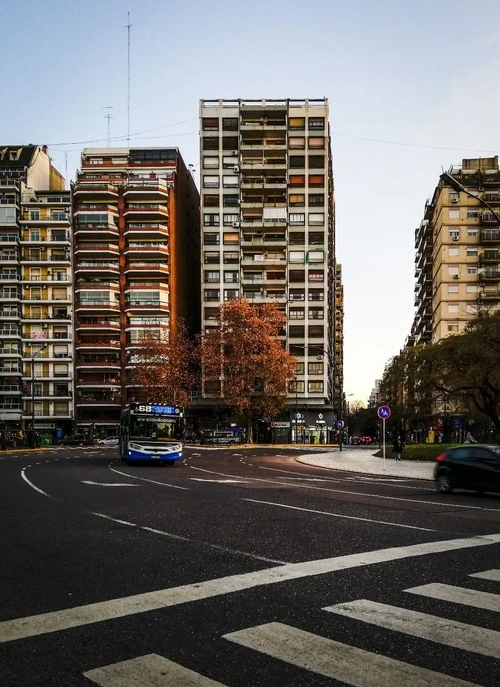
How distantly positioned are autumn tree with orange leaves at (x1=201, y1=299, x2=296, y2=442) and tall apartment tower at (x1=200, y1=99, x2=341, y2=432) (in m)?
15.7

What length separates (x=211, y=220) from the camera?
84.3 m

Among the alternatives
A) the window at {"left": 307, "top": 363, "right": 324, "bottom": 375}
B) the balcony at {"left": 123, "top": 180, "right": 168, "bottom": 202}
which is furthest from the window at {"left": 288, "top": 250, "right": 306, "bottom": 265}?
the balcony at {"left": 123, "top": 180, "right": 168, "bottom": 202}

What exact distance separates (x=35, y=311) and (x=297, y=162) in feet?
128

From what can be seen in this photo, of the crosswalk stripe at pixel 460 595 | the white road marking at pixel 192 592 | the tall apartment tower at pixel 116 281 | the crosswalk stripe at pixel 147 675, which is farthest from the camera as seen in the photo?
the tall apartment tower at pixel 116 281

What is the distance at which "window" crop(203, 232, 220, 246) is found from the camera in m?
84.1

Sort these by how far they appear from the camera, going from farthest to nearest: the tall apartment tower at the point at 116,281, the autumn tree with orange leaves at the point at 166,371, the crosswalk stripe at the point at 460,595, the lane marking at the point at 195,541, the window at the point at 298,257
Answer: the window at the point at 298,257, the tall apartment tower at the point at 116,281, the autumn tree with orange leaves at the point at 166,371, the lane marking at the point at 195,541, the crosswalk stripe at the point at 460,595

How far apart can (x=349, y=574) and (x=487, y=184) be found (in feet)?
298

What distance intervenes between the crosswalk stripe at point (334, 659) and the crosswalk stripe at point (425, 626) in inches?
23.7

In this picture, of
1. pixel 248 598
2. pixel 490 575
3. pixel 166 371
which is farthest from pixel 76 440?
pixel 248 598

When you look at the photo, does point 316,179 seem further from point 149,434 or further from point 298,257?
point 149,434

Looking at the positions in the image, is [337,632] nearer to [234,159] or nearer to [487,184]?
[234,159]

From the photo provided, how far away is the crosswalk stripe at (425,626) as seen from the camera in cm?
482

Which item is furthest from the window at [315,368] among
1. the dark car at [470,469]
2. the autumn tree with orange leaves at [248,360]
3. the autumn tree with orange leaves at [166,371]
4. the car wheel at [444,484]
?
the car wheel at [444,484]

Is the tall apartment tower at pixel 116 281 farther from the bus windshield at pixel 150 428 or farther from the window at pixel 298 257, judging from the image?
the bus windshield at pixel 150 428
